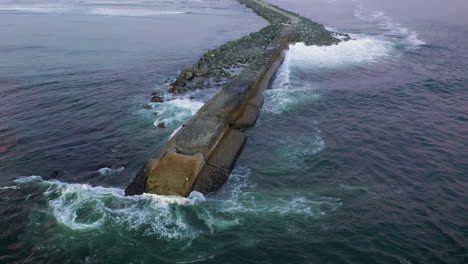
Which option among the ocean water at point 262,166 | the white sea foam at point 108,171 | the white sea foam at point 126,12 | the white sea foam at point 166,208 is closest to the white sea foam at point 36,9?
the white sea foam at point 126,12

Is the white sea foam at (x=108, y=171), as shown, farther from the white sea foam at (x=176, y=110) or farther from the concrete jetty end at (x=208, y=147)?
the white sea foam at (x=176, y=110)

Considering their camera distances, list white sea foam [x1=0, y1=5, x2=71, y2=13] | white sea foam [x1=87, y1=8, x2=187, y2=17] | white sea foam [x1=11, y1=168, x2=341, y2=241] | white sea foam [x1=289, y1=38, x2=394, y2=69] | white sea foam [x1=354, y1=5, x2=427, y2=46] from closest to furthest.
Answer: white sea foam [x1=11, y1=168, x2=341, y2=241] < white sea foam [x1=289, y1=38, x2=394, y2=69] < white sea foam [x1=354, y1=5, x2=427, y2=46] < white sea foam [x1=0, y1=5, x2=71, y2=13] < white sea foam [x1=87, y1=8, x2=187, y2=17]

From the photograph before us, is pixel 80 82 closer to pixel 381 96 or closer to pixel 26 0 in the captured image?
pixel 381 96

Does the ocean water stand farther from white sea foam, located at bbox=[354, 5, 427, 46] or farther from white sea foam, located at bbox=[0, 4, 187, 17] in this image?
white sea foam, located at bbox=[0, 4, 187, 17]

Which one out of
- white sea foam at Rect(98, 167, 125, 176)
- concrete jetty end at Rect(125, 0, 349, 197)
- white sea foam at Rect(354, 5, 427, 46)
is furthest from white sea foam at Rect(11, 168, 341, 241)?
white sea foam at Rect(354, 5, 427, 46)

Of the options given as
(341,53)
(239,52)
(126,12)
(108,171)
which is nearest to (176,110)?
(108,171)

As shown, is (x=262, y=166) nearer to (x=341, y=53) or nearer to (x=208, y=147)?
(x=208, y=147)

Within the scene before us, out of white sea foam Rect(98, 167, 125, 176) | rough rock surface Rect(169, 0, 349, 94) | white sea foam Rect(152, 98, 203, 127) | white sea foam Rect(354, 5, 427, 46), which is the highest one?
white sea foam Rect(354, 5, 427, 46)

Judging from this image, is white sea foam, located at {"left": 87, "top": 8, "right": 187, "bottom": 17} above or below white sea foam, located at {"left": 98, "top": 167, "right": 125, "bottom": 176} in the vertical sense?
above
